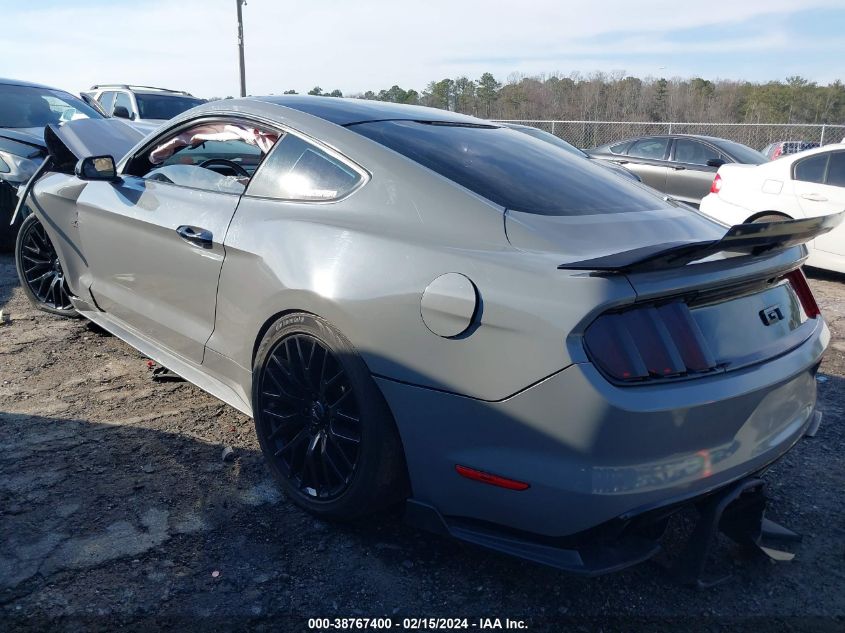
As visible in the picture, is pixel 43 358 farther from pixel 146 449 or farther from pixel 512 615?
pixel 512 615

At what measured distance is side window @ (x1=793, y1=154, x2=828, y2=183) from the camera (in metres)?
7.28

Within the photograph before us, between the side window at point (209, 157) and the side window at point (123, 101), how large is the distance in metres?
9.28

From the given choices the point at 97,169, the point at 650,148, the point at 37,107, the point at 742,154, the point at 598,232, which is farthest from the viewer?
the point at 650,148

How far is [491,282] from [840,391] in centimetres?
303

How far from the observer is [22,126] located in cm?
768

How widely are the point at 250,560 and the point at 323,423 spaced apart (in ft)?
1.72

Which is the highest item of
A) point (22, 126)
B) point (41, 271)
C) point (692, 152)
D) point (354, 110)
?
point (354, 110)

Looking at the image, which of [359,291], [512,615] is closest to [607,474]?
[512,615]

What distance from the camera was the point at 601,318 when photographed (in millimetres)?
2049

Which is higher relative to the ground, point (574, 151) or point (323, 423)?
point (574, 151)

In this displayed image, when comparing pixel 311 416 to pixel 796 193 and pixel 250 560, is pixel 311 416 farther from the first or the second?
pixel 796 193

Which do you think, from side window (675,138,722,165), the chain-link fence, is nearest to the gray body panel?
side window (675,138,722,165)

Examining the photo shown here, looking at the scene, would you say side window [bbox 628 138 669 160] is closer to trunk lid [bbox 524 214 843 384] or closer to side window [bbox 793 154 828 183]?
side window [bbox 793 154 828 183]

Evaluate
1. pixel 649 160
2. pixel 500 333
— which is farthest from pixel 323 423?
pixel 649 160
